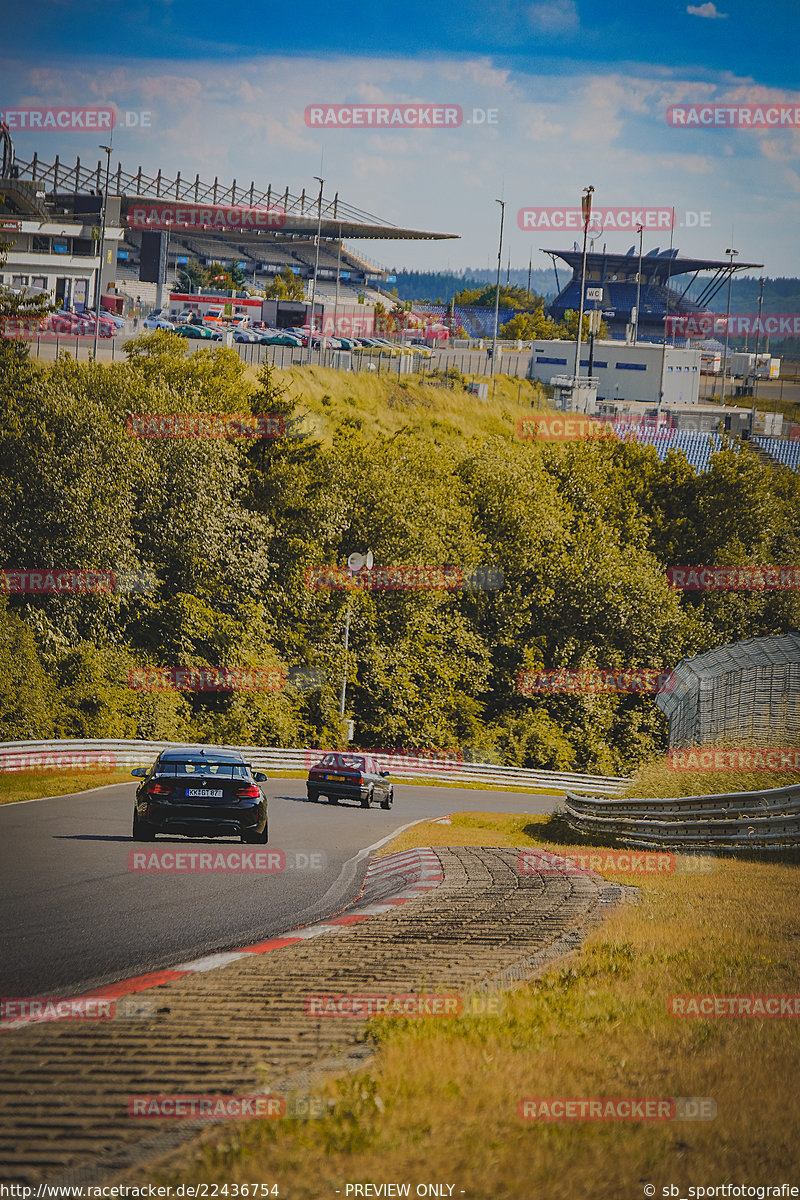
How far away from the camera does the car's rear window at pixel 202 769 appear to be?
1484 cm

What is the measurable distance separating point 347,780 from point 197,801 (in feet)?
39.2

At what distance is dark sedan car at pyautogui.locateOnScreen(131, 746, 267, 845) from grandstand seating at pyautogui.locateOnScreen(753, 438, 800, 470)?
74.6 m

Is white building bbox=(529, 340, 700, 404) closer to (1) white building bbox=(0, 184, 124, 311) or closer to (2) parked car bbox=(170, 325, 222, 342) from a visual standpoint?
(1) white building bbox=(0, 184, 124, 311)

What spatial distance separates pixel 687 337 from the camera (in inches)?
7426

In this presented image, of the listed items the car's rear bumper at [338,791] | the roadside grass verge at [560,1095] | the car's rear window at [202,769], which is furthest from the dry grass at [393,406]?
the roadside grass verge at [560,1095]

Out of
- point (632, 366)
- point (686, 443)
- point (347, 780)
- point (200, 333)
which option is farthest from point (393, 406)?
point (347, 780)

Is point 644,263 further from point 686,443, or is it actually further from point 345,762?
point 345,762

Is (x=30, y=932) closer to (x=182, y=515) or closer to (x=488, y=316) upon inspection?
(x=182, y=515)

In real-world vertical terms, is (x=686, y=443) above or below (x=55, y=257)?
below

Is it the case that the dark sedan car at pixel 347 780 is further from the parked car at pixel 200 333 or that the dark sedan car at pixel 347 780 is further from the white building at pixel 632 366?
the white building at pixel 632 366

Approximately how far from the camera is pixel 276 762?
3603 centimetres

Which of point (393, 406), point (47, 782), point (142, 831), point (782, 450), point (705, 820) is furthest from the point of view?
point (782, 450)

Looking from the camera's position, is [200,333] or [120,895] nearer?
[120,895]

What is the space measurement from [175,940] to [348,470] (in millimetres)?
45017
